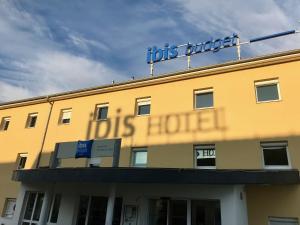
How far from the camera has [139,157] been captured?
587 inches

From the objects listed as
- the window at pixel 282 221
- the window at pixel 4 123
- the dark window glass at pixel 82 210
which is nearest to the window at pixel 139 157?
the dark window glass at pixel 82 210

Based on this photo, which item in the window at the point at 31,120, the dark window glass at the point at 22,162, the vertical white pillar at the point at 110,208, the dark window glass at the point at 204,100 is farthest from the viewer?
the window at the point at 31,120

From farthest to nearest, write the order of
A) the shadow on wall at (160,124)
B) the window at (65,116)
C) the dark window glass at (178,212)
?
the window at (65,116) → the shadow on wall at (160,124) → the dark window glass at (178,212)

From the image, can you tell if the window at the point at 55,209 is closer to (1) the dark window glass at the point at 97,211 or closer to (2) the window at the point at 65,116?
(1) the dark window glass at the point at 97,211

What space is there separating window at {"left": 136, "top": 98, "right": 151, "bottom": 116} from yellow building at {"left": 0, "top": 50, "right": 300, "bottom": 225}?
60 millimetres

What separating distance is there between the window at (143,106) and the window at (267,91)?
576 cm

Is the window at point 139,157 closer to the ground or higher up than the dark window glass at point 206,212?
higher up

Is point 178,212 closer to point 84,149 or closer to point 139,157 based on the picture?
point 139,157

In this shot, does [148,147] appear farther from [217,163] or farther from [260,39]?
[260,39]

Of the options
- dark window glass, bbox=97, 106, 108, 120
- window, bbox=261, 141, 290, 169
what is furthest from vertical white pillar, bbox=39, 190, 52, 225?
window, bbox=261, 141, 290, 169

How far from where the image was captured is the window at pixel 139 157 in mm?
14716

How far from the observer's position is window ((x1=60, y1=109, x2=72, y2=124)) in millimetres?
18328

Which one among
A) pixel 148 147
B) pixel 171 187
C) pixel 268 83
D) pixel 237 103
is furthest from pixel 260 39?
pixel 171 187

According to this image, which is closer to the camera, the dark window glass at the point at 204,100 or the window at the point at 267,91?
the window at the point at 267,91
